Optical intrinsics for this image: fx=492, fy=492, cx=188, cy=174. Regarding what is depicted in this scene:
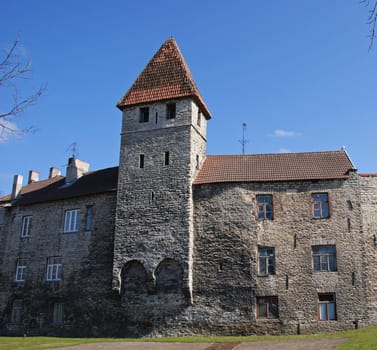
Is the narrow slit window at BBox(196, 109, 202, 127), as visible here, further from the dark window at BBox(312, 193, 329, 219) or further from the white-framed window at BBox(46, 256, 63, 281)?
the white-framed window at BBox(46, 256, 63, 281)

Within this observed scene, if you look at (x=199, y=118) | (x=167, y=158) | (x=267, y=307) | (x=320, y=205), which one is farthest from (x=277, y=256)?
(x=199, y=118)

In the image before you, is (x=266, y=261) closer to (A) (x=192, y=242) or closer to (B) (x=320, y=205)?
(A) (x=192, y=242)

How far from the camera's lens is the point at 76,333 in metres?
26.6

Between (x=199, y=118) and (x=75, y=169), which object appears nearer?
(x=199, y=118)

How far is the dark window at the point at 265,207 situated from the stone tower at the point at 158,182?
3591 millimetres

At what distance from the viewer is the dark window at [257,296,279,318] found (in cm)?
2384

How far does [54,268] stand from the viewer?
29.1 m

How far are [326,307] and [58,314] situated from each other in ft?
48.7

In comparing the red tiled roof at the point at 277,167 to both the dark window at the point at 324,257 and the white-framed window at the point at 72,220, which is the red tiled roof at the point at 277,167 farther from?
the white-framed window at the point at 72,220

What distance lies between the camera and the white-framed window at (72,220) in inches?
1146

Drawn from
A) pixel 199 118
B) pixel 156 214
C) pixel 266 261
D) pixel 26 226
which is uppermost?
pixel 199 118

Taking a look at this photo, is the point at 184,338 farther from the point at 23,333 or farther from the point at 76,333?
the point at 23,333

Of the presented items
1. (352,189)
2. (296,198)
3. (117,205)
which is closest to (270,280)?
(296,198)

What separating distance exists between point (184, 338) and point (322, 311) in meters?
6.71
